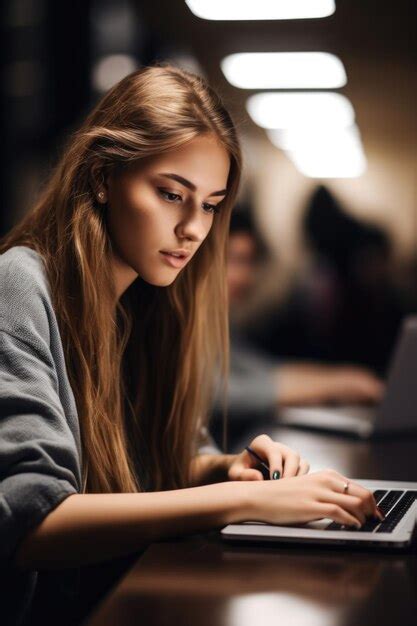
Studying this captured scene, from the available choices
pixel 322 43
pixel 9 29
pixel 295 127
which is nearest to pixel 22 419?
pixel 322 43

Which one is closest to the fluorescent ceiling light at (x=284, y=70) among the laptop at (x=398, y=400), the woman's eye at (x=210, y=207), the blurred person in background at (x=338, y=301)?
the laptop at (x=398, y=400)

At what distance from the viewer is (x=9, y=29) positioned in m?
4.07

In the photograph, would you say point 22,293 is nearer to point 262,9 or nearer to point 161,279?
point 161,279

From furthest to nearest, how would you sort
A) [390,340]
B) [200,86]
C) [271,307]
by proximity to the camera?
1. [271,307]
2. [390,340]
3. [200,86]

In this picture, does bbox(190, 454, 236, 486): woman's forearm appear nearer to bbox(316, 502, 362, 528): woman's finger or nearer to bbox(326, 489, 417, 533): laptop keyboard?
bbox(326, 489, 417, 533): laptop keyboard

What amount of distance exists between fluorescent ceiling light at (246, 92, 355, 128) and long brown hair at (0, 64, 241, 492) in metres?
2.37

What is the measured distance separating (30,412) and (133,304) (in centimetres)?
59

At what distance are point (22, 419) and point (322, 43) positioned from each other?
103 inches

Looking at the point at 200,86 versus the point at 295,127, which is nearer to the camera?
the point at 200,86

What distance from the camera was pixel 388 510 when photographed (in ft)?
4.02

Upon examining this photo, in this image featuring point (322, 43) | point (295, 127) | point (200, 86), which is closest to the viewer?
point (200, 86)

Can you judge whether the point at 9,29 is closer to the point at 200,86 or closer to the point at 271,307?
the point at 271,307

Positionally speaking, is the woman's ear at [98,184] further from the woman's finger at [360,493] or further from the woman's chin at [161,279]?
the woman's finger at [360,493]

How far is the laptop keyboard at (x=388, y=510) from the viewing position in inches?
44.4
